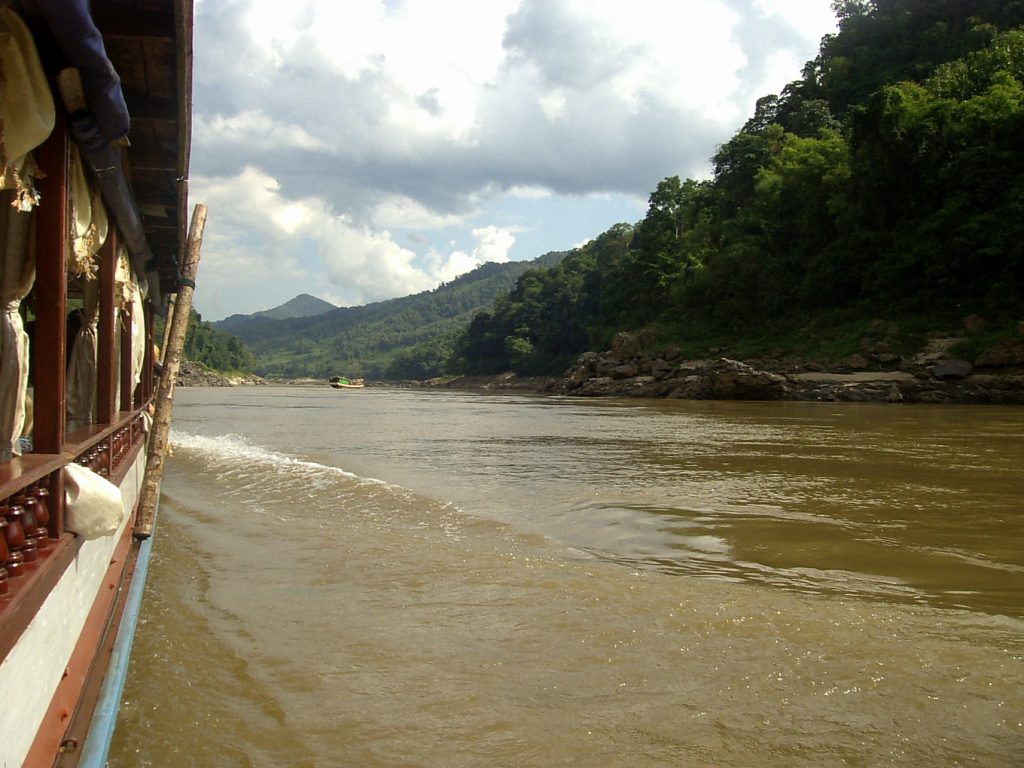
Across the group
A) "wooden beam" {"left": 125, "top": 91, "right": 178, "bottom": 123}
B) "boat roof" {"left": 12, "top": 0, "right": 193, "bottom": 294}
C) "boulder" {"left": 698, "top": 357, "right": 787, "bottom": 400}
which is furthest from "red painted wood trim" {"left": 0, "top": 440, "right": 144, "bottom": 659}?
"boulder" {"left": 698, "top": 357, "right": 787, "bottom": 400}

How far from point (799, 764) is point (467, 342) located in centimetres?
10940

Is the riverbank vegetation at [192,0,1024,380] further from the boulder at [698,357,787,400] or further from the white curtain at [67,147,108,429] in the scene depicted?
the white curtain at [67,147,108,429]

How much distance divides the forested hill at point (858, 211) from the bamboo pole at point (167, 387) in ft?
112

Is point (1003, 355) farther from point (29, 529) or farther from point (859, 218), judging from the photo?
point (29, 529)

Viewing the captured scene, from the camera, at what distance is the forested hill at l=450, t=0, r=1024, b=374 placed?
35469 millimetres

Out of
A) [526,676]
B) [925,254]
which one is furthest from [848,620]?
[925,254]

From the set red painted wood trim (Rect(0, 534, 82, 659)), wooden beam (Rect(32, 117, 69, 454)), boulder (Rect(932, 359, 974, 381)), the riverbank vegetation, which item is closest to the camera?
red painted wood trim (Rect(0, 534, 82, 659))

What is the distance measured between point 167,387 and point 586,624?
4.46 m

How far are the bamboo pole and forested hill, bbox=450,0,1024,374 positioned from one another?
1347 inches

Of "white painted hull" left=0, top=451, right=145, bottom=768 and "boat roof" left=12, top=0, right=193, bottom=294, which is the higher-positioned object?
"boat roof" left=12, top=0, right=193, bottom=294

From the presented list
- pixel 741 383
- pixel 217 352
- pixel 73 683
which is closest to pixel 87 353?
pixel 73 683

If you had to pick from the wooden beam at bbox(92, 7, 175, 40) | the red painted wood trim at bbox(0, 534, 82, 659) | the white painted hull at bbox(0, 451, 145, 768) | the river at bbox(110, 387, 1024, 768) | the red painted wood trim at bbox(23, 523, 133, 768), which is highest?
the wooden beam at bbox(92, 7, 175, 40)

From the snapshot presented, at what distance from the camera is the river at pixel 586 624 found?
10.9 ft

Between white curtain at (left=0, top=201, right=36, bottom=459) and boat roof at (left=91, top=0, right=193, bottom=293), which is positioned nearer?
white curtain at (left=0, top=201, right=36, bottom=459)
